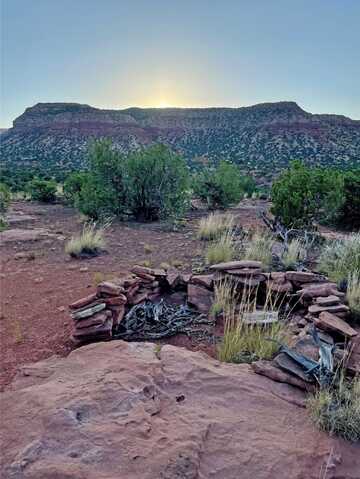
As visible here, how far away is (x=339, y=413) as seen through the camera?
9.32 ft

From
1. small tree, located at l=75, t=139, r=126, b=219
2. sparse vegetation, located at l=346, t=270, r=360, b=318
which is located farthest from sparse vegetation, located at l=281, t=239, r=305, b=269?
small tree, located at l=75, t=139, r=126, b=219

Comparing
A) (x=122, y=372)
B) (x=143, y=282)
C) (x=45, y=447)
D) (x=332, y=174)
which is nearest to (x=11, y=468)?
(x=45, y=447)

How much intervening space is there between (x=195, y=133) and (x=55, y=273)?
179 feet

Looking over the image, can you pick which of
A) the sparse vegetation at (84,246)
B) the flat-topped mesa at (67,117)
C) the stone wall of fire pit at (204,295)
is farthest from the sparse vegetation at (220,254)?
the flat-topped mesa at (67,117)

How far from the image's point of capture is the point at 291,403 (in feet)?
10.5

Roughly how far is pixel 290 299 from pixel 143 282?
2074mm

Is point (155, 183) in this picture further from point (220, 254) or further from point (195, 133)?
point (195, 133)

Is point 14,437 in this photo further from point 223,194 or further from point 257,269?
point 223,194

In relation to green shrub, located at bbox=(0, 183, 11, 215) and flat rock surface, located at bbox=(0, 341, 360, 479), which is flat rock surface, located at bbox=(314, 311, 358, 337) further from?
green shrub, located at bbox=(0, 183, 11, 215)

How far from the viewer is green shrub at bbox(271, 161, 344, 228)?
10.1 metres

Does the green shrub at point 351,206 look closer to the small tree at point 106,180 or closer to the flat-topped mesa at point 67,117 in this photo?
the small tree at point 106,180

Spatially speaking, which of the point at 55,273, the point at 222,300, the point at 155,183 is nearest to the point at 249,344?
the point at 222,300

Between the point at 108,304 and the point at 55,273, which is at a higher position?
the point at 108,304

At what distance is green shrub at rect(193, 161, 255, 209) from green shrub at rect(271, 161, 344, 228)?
4895 millimetres
